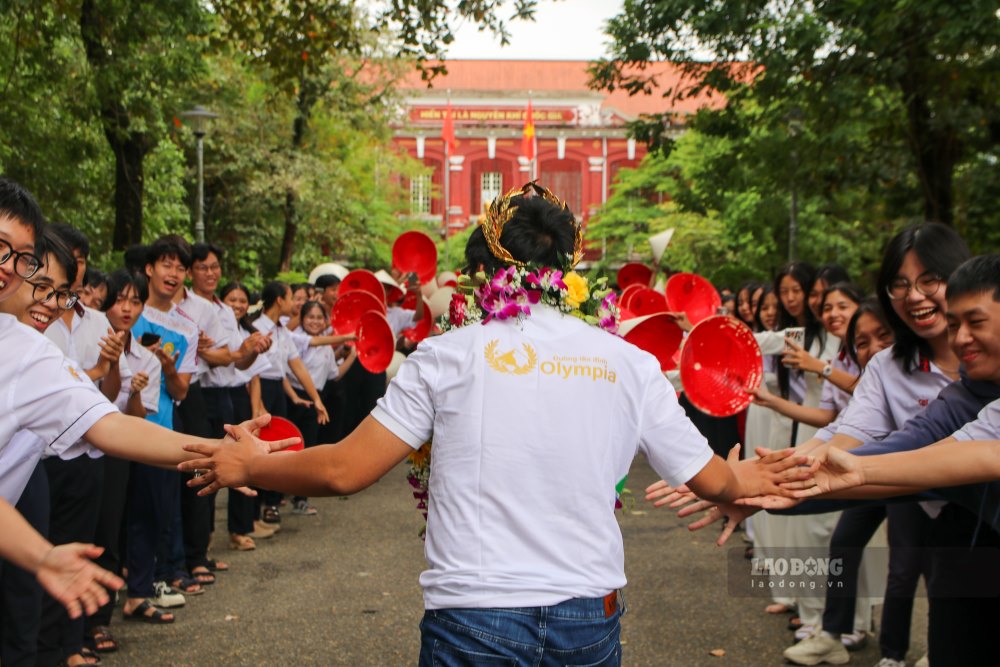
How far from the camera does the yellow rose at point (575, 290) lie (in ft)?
10.3

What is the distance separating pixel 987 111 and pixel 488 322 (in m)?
13.7

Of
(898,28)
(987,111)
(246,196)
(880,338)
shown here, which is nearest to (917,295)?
(880,338)

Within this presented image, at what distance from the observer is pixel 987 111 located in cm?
1485

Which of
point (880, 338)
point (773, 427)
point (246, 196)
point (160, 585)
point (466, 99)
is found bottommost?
point (160, 585)

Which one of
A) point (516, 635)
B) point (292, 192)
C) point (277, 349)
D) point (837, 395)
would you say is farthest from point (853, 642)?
point (292, 192)

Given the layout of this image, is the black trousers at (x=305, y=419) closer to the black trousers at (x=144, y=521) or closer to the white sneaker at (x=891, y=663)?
the black trousers at (x=144, y=521)

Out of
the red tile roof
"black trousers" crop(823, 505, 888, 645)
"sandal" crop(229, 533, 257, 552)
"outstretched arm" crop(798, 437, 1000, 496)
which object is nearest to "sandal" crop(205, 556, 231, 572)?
"sandal" crop(229, 533, 257, 552)

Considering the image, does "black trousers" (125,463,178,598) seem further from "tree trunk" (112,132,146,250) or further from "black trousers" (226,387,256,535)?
"tree trunk" (112,132,146,250)

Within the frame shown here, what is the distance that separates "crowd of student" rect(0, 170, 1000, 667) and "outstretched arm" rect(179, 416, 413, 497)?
0.97ft

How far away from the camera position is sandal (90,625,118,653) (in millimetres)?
6164

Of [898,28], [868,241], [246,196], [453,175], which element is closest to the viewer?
[898,28]

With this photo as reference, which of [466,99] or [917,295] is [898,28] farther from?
[466,99]

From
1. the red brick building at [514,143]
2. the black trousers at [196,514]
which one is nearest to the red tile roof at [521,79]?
the red brick building at [514,143]

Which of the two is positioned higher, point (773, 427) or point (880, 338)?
point (880, 338)
